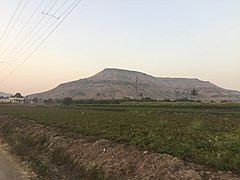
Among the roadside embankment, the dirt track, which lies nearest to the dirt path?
the dirt track

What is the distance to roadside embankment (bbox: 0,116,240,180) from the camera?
1179 cm

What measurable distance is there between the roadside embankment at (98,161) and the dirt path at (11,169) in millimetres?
658

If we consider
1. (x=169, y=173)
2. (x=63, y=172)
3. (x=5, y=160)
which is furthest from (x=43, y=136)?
(x=169, y=173)

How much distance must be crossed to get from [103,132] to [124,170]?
927cm

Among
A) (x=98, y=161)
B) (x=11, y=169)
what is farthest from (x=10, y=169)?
(x=98, y=161)

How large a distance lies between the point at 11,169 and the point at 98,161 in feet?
16.8

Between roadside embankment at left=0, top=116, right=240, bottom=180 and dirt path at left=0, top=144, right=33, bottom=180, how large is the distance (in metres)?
0.66

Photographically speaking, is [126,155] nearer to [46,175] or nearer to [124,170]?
[124,170]

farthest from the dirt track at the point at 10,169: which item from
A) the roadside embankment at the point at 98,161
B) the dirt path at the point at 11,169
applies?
the roadside embankment at the point at 98,161

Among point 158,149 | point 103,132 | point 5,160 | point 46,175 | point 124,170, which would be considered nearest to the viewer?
point 124,170

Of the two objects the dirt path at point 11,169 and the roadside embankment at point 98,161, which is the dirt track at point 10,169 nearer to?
the dirt path at point 11,169

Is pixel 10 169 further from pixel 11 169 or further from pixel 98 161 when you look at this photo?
pixel 98 161

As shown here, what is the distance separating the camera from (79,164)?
1706cm

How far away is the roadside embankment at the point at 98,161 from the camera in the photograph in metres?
11.8
